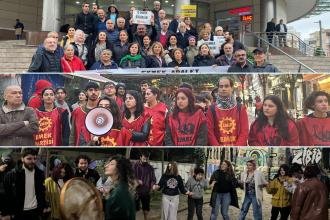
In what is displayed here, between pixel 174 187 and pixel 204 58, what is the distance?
118 inches

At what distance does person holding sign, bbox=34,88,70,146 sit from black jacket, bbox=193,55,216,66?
12.3 feet

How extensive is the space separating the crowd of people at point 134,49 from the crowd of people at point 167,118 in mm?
1180

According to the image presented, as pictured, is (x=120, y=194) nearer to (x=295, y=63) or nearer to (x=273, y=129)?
(x=273, y=129)

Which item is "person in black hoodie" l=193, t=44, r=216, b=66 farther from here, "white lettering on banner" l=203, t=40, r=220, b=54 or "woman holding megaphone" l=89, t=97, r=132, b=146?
"woman holding megaphone" l=89, t=97, r=132, b=146

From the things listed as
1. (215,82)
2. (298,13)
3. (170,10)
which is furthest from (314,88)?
(298,13)

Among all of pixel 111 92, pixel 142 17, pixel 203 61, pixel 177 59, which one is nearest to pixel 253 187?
pixel 203 61

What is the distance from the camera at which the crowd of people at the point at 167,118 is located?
6.39 m

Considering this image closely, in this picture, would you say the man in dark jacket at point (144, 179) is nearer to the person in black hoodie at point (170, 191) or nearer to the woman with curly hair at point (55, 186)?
the person in black hoodie at point (170, 191)

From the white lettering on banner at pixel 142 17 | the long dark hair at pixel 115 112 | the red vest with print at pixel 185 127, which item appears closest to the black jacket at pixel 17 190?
the long dark hair at pixel 115 112

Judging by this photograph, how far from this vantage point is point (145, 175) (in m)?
10.2

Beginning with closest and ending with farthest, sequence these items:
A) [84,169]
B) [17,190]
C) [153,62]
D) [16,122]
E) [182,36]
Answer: [16,122], [17,190], [153,62], [84,169], [182,36]

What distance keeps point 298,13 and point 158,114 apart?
29059 mm

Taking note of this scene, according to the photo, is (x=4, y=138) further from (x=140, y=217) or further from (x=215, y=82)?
(x=140, y=217)

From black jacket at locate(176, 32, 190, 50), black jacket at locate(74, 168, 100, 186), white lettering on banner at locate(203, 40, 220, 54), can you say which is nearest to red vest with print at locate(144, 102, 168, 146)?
black jacket at locate(74, 168, 100, 186)
